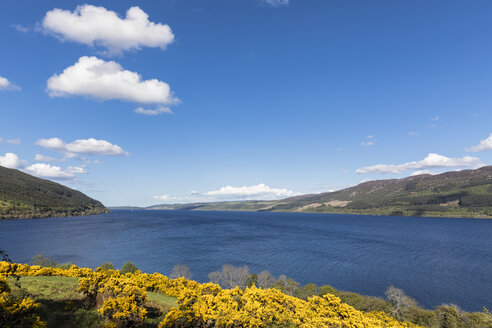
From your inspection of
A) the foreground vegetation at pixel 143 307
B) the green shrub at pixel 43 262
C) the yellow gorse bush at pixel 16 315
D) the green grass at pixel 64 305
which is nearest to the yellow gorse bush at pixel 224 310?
the foreground vegetation at pixel 143 307

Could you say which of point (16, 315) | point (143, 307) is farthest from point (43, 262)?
point (16, 315)

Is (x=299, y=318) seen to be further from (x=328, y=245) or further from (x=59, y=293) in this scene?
(x=328, y=245)

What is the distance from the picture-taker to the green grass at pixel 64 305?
18641 mm

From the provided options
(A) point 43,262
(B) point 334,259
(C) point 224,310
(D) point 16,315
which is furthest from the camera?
(B) point 334,259

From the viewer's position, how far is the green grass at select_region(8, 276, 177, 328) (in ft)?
61.2

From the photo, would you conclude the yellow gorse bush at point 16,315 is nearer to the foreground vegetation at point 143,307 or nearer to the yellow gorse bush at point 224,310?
the foreground vegetation at point 143,307

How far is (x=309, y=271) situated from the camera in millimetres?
101438

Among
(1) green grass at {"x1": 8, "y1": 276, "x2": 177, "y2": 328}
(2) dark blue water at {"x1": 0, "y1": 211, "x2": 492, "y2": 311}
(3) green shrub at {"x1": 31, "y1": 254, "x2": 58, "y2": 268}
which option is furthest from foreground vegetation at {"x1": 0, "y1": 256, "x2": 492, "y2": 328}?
(2) dark blue water at {"x1": 0, "y1": 211, "x2": 492, "y2": 311}

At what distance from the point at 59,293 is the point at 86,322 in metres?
7.95

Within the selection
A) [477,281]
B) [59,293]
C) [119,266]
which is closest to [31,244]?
[119,266]

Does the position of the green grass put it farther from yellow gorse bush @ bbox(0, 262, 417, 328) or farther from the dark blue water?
the dark blue water

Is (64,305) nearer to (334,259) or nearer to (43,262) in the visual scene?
(43,262)

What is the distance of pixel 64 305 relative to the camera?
21297mm

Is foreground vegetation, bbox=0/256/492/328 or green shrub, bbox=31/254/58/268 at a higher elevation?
foreground vegetation, bbox=0/256/492/328
